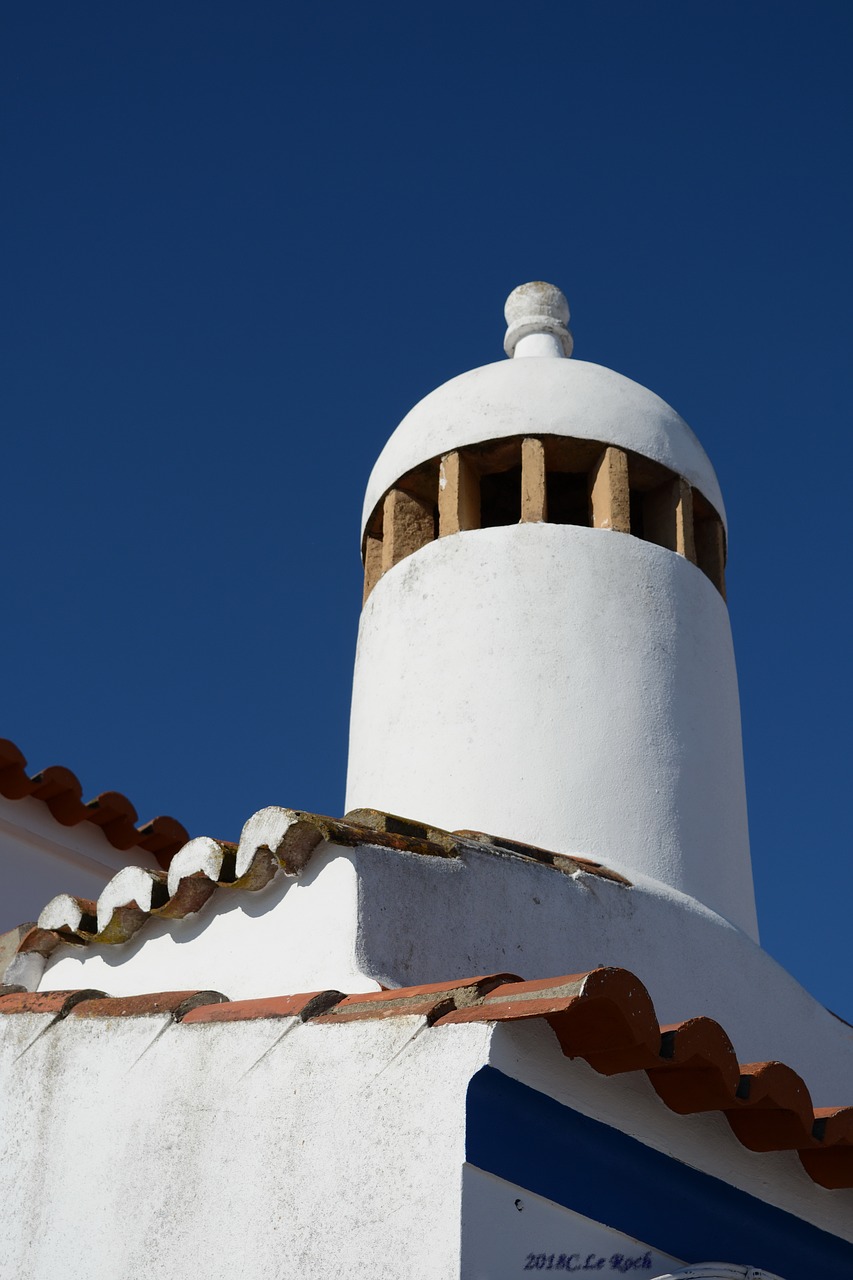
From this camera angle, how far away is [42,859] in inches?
295

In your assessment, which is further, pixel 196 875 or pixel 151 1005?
pixel 196 875

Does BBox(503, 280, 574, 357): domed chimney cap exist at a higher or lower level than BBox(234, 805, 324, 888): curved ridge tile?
higher

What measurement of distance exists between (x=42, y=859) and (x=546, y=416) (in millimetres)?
3279

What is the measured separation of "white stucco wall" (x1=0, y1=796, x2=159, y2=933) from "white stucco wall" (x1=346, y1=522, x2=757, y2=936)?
188cm

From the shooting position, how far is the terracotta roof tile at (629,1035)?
10.3ft

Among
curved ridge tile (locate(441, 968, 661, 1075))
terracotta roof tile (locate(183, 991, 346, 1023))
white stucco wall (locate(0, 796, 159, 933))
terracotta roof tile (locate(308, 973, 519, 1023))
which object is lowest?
curved ridge tile (locate(441, 968, 661, 1075))

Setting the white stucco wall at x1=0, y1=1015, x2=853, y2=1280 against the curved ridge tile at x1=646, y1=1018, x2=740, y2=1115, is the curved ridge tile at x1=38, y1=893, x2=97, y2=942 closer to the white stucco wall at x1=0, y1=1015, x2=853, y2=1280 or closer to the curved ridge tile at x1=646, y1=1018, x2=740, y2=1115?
the white stucco wall at x1=0, y1=1015, x2=853, y2=1280

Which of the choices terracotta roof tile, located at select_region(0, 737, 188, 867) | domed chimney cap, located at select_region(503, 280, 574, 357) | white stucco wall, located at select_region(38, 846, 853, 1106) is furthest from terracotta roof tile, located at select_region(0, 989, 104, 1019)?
domed chimney cap, located at select_region(503, 280, 574, 357)

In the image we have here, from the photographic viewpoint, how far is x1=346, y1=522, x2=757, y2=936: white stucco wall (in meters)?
5.71

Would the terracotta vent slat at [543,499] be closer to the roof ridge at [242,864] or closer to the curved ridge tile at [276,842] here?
the roof ridge at [242,864]

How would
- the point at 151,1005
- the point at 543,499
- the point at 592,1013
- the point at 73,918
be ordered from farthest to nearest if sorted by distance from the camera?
the point at 543,499 → the point at 73,918 → the point at 151,1005 → the point at 592,1013

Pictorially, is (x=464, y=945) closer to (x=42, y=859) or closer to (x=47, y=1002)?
(x=47, y=1002)

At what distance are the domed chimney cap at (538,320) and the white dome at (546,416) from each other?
0.56m

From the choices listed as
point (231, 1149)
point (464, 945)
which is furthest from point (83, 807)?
point (231, 1149)
